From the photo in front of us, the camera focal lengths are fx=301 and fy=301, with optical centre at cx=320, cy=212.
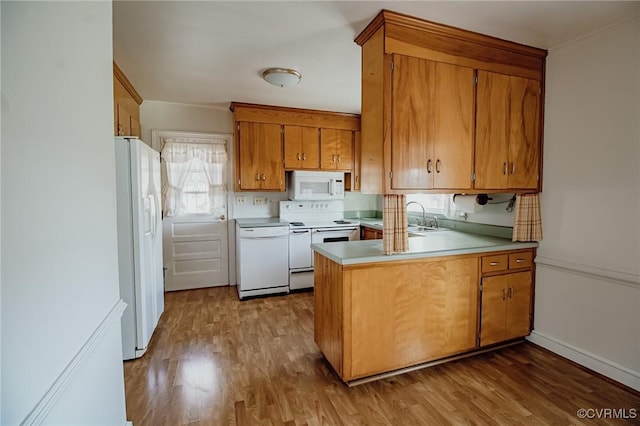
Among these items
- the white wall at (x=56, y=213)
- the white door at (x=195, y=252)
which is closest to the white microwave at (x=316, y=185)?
the white door at (x=195, y=252)

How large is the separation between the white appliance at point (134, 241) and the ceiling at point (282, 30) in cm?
79

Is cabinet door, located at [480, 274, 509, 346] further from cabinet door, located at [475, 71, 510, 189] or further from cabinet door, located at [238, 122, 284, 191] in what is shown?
cabinet door, located at [238, 122, 284, 191]

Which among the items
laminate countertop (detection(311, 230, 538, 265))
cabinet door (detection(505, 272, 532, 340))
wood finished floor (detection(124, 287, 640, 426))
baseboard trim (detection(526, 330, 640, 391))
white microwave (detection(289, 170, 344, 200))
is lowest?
wood finished floor (detection(124, 287, 640, 426))

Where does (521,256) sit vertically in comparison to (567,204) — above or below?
below

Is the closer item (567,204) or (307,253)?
(567,204)

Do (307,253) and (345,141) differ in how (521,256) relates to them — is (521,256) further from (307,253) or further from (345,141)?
(345,141)

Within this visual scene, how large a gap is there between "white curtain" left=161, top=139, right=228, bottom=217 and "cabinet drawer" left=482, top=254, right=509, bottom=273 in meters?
3.29

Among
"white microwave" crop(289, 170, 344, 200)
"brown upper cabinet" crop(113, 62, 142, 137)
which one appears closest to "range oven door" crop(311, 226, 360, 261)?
"white microwave" crop(289, 170, 344, 200)

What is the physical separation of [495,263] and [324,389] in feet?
5.43

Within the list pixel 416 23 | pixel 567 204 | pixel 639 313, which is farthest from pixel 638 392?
pixel 416 23

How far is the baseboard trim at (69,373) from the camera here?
0.82 metres

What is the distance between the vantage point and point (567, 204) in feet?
7.90

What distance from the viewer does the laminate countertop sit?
2051 mm

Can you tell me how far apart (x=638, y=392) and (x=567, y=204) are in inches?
52.1
